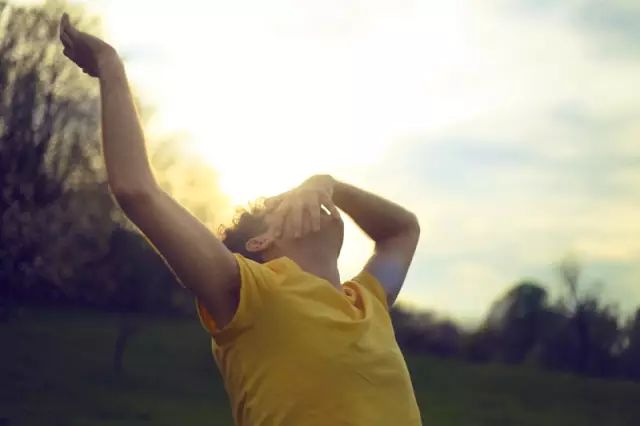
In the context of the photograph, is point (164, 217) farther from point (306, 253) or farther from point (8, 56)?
point (8, 56)

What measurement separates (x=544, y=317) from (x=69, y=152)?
201 inches

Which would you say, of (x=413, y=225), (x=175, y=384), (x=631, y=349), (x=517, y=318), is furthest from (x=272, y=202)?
(x=631, y=349)

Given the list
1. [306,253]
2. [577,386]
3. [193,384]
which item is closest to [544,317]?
[577,386]

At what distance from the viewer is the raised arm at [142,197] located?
1275mm

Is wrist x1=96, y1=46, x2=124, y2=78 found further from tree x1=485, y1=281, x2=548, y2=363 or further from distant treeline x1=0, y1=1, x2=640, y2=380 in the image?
tree x1=485, y1=281, x2=548, y2=363

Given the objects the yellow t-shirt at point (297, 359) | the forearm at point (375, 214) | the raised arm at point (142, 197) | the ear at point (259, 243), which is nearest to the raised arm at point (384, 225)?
the forearm at point (375, 214)

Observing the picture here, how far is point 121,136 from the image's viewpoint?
129cm

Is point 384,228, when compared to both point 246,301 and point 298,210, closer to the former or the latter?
point 298,210

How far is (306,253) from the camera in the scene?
1.54 metres

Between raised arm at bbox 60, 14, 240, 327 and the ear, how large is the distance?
0.68 ft

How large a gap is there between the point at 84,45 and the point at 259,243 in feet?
1.35

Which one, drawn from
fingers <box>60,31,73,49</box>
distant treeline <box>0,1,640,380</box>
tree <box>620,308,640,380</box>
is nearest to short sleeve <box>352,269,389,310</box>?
fingers <box>60,31,73,49</box>

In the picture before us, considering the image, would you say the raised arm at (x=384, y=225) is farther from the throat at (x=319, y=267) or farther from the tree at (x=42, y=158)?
the tree at (x=42, y=158)

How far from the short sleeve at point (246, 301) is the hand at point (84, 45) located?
0.31 m
